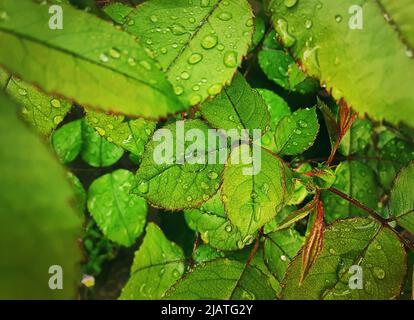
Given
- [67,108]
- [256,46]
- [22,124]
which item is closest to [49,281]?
[22,124]

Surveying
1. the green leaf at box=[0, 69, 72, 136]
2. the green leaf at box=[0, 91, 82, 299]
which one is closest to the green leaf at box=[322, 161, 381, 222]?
the green leaf at box=[0, 69, 72, 136]

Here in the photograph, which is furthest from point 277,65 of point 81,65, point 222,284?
point 81,65

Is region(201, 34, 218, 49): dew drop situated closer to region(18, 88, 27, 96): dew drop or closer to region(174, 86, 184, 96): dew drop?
region(174, 86, 184, 96): dew drop

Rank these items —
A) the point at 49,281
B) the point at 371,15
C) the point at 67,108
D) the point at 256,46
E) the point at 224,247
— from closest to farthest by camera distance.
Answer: the point at 49,281 → the point at 371,15 → the point at 67,108 → the point at 224,247 → the point at 256,46

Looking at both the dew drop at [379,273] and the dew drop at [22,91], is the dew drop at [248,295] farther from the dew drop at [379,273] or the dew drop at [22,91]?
the dew drop at [22,91]

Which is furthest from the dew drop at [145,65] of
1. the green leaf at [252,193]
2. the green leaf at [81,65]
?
the green leaf at [252,193]

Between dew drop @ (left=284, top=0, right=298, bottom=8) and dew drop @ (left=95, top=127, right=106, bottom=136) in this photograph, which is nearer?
dew drop @ (left=284, top=0, right=298, bottom=8)

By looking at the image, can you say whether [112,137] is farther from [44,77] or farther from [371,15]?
[371,15]
